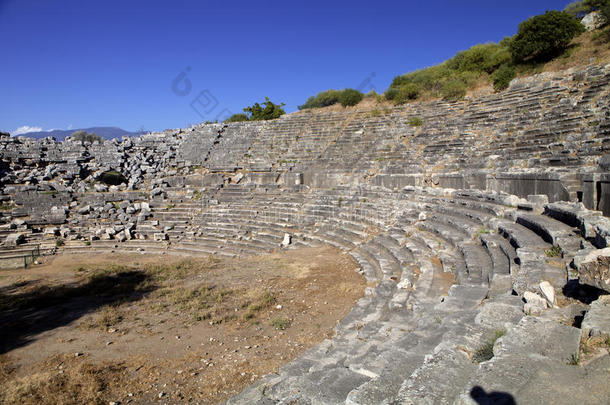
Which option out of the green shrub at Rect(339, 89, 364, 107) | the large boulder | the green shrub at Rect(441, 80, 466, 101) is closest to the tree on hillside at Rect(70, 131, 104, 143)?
the green shrub at Rect(339, 89, 364, 107)

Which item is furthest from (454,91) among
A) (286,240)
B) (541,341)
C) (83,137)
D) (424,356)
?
(83,137)

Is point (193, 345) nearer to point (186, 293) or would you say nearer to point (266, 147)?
point (186, 293)

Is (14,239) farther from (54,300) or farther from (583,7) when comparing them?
(583,7)

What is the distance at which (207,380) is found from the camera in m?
4.40

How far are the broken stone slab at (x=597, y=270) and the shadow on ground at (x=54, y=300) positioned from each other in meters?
7.64

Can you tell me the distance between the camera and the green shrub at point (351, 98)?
23.5 meters

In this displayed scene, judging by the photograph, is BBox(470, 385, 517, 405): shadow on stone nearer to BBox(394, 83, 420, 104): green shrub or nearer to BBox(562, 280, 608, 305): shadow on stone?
BBox(562, 280, 608, 305): shadow on stone

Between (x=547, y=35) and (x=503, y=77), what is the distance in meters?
2.91

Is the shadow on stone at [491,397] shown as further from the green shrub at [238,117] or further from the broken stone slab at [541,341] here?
the green shrub at [238,117]

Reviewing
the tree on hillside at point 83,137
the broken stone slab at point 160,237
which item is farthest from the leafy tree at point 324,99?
the broken stone slab at point 160,237

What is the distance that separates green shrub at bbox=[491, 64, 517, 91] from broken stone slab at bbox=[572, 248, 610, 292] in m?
16.4

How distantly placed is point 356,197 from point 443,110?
745cm

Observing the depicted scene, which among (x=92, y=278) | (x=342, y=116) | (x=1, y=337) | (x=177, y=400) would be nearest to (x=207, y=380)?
(x=177, y=400)

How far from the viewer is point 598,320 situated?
2719 millimetres
